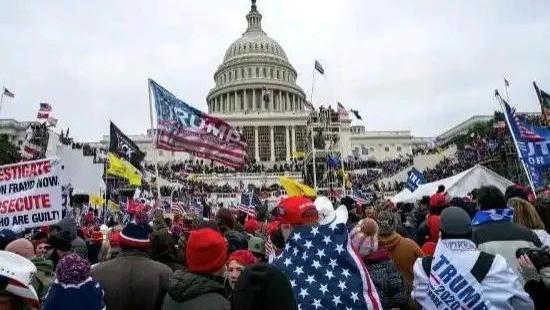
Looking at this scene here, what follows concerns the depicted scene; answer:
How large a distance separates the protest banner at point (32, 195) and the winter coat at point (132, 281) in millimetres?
3430

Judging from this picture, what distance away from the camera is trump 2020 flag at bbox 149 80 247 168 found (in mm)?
15797

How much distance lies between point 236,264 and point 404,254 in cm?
166

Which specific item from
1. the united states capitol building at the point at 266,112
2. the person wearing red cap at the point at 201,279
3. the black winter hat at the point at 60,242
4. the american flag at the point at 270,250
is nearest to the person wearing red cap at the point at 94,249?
the black winter hat at the point at 60,242

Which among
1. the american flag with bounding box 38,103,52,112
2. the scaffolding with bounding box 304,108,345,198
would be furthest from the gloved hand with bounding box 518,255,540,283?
the scaffolding with bounding box 304,108,345,198

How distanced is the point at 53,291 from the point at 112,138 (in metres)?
16.2

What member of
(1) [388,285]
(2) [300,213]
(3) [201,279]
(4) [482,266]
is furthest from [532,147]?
(3) [201,279]

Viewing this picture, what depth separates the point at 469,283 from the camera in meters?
3.80

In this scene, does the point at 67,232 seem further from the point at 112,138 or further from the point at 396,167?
the point at 396,167

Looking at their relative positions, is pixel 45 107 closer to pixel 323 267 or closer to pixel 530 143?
pixel 530 143

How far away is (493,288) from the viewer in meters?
3.81

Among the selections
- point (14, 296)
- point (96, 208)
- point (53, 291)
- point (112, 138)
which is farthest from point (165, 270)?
point (96, 208)

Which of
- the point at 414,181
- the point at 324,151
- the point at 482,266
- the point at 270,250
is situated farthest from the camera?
the point at 324,151

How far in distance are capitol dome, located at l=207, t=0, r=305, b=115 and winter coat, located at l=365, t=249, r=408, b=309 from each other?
8963 centimetres

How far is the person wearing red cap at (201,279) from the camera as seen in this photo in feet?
12.1
